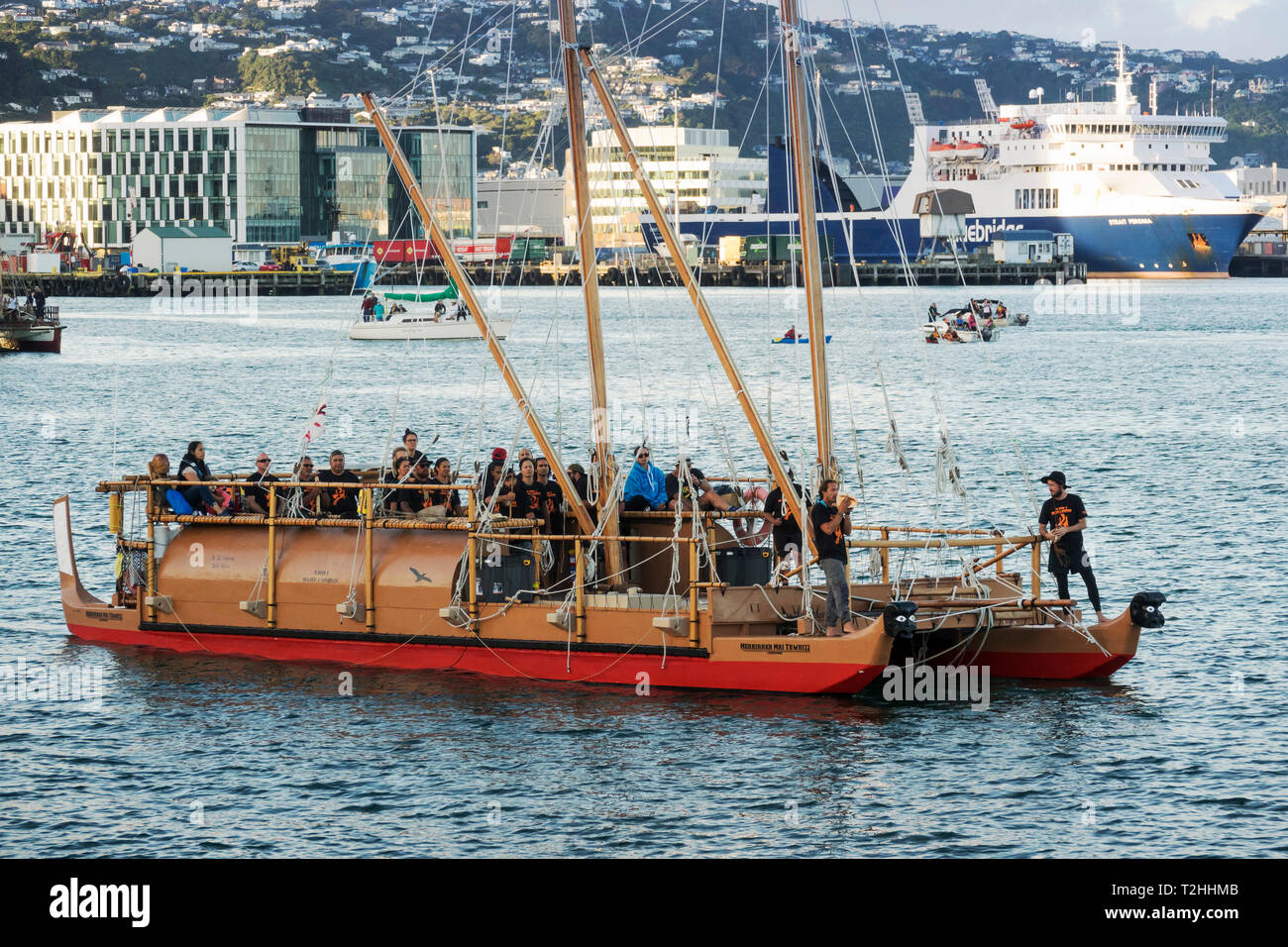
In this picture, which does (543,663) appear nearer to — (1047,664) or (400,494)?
(400,494)

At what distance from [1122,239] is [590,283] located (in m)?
161

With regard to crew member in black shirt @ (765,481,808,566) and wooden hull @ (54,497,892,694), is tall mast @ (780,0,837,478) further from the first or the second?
wooden hull @ (54,497,892,694)

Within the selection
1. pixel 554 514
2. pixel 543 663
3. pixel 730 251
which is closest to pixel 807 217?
pixel 554 514

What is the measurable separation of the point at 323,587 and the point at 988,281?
166 meters

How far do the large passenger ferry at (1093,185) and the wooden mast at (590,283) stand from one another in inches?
5868

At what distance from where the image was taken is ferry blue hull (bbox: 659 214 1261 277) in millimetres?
176875

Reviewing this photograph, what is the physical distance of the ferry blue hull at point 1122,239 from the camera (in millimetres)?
176875

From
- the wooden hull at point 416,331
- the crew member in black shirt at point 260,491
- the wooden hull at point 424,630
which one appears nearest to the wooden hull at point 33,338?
the wooden hull at point 416,331

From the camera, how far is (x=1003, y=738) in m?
22.0

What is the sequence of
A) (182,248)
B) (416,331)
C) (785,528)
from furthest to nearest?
1. (182,248)
2. (416,331)
3. (785,528)

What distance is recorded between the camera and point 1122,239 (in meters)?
178

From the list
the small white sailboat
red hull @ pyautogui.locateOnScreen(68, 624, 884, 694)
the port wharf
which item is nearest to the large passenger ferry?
the port wharf
